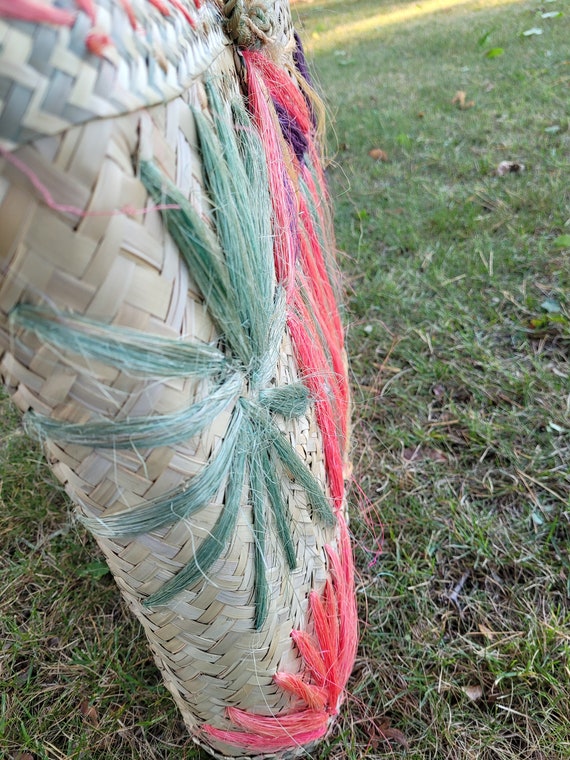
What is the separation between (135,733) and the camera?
0.91m

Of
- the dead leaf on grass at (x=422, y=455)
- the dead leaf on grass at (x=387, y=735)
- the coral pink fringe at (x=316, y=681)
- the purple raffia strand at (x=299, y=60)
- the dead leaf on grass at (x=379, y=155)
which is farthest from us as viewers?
the dead leaf on grass at (x=379, y=155)

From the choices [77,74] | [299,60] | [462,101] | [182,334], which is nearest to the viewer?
[77,74]

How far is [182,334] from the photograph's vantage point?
0.44 m

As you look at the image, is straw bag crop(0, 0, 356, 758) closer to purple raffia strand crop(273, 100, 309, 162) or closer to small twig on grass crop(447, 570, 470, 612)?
purple raffia strand crop(273, 100, 309, 162)

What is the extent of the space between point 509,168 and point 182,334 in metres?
2.06

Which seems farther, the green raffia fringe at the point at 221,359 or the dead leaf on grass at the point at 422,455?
the dead leaf on grass at the point at 422,455

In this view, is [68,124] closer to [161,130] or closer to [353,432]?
[161,130]

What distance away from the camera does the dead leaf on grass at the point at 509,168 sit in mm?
2098

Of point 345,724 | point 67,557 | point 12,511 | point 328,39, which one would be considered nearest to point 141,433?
point 345,724

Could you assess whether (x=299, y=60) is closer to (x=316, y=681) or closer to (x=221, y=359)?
(x=221, y=359)

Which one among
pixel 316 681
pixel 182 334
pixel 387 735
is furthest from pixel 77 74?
pixel 387 735

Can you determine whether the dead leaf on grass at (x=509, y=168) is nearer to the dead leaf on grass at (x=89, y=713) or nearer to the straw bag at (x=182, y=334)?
the straw bag at (x=182, y=334)

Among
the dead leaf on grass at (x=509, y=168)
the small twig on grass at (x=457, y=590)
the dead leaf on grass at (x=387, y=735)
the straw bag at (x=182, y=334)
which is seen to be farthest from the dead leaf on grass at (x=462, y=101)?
the dead leaf on grass at (x=387, y=735)

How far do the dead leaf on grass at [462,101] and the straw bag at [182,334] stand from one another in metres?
2.27
